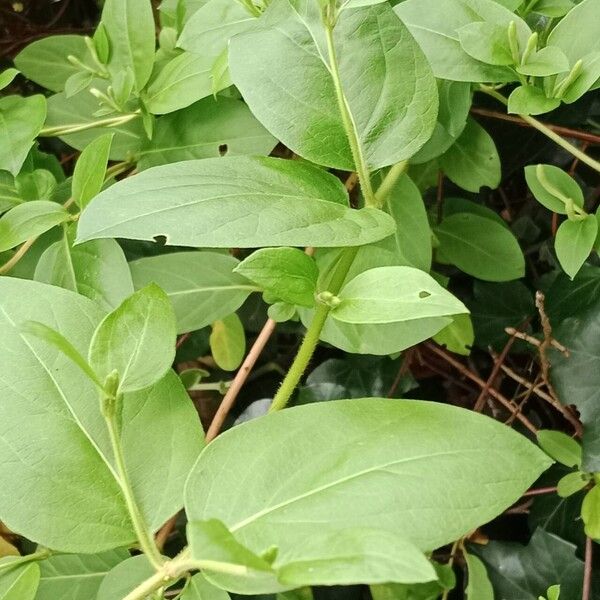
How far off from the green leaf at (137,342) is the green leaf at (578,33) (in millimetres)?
274

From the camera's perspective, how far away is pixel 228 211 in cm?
30

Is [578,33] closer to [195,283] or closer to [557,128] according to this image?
[557,128]

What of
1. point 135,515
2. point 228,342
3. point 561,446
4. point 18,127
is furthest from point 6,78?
point 561,446

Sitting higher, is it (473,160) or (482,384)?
(473,160)

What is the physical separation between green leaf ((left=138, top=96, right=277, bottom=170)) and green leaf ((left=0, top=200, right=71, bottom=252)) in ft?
0.29

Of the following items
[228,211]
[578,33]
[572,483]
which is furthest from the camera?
[572,483]

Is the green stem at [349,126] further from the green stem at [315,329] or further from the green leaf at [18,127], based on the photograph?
the green leaf at [18,127]

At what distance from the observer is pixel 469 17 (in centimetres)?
41

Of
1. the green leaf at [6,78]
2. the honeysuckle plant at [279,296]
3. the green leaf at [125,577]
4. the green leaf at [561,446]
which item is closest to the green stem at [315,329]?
the honeysuckle plant at [279,296]

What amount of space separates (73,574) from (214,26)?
0.36 m

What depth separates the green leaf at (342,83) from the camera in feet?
1.18

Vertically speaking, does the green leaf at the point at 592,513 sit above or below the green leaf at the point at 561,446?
below

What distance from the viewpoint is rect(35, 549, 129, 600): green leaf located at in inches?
17.5

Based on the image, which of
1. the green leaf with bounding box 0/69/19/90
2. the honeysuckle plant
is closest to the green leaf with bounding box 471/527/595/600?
the honeysuckle plant
